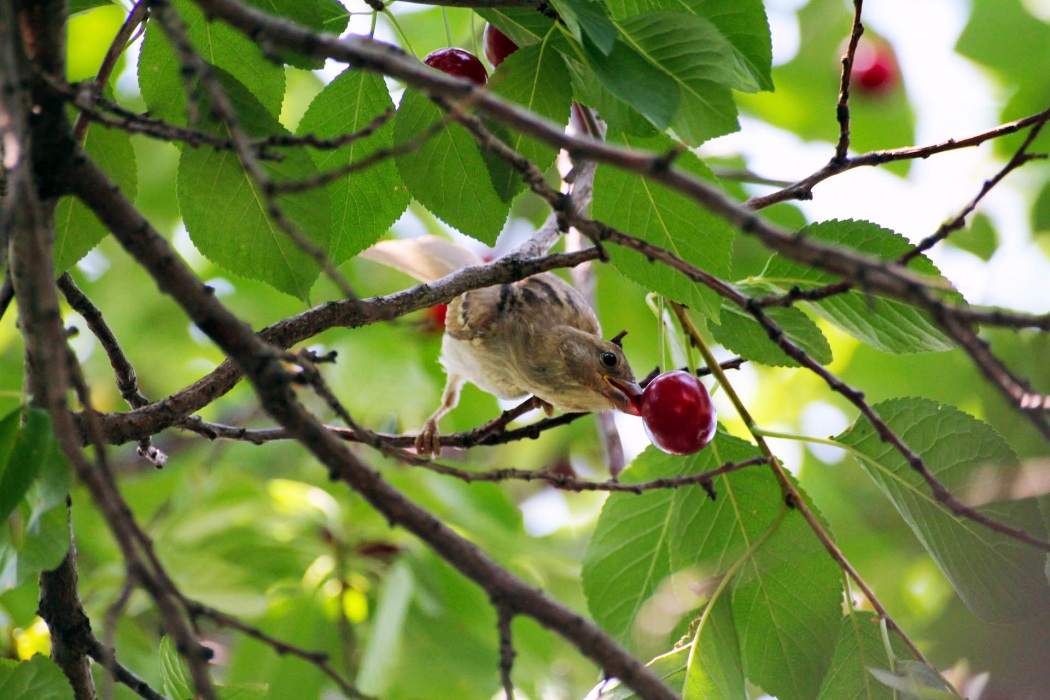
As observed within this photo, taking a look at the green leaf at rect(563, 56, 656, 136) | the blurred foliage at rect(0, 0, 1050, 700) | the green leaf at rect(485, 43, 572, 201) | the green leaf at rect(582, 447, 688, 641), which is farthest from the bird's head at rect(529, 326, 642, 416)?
the green leaf at rect(563, 56, 656, 136)

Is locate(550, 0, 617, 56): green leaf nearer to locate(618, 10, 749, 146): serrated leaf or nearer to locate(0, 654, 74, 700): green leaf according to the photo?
locate(618, 10, 749, 146): serrated leaf

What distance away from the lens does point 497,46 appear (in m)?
2.92

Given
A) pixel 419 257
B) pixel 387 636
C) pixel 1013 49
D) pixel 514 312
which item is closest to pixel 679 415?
pixel 387 636

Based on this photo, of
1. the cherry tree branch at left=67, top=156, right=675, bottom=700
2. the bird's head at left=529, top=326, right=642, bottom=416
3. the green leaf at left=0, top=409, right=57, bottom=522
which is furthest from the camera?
the bird's head at left=529, top=326, right=642, bottom=416

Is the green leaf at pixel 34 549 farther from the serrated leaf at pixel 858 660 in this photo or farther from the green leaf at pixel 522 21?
the serrated leaf at pixel 858 660

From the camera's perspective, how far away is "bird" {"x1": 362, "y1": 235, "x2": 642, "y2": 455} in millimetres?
3797

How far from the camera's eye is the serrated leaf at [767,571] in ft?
7.76

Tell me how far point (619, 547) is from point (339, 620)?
6.93 ft

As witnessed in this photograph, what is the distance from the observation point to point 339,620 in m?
4.45

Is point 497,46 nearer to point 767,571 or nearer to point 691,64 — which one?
point 691,64

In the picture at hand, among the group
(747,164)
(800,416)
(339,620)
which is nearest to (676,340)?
(339,620)

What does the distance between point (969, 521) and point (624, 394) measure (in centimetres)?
157

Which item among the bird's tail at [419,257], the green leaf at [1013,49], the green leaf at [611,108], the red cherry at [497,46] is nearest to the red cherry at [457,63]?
the red cherry at [497,46]

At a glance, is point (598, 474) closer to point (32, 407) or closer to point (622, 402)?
point (622, 402)
